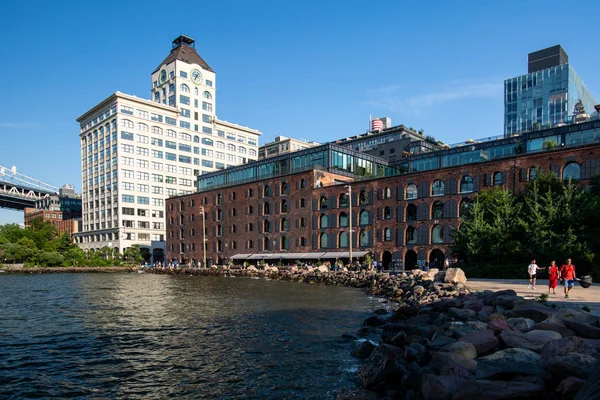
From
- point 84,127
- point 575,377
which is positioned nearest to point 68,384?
point 575,377

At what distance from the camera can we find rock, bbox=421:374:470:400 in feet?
30.1

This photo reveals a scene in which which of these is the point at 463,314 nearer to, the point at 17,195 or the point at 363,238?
the point at 363,238

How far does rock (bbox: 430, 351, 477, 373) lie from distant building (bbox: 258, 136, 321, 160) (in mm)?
147534

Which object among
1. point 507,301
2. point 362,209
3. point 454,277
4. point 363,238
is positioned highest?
point 362,209

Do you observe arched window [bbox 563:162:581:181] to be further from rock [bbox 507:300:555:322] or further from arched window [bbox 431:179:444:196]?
rock [bbox 507:300:555:322]

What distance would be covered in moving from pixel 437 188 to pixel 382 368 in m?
55.0

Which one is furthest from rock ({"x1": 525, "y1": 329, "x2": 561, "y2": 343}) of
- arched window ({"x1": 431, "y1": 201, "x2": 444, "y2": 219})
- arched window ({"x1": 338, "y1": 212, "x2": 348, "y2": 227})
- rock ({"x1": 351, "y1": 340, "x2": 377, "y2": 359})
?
arched window ({"x1": 338, "y1": 212, "x2": 348, "y2": 227})

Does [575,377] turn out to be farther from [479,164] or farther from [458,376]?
[479,164]

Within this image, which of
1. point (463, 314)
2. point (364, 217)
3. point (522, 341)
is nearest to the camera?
point (522, 341)

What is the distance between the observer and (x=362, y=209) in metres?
71.6

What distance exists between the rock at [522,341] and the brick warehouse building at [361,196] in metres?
44.0

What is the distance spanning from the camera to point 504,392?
28.1 ft

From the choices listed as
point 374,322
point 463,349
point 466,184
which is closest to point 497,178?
point 466,184

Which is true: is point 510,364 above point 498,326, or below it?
above
